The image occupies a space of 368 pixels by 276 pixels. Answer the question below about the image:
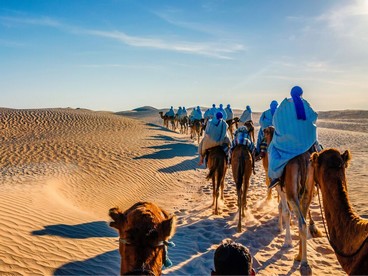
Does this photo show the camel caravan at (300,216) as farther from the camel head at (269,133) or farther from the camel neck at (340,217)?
the camel head at (269,133)

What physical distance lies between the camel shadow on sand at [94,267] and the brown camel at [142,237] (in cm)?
330

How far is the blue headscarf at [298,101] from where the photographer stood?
596 cm

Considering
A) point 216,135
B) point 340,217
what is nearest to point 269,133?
point 216,135

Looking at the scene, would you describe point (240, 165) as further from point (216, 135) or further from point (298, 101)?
point (298, 101)

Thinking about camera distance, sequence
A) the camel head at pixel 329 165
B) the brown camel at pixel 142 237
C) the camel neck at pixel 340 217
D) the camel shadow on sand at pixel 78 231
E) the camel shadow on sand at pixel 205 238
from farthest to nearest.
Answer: the camel shadow on sand at pixel 78 231 → the camel shadow on sand at pixel 205 238 → the camel head at pixel 329 165 → the camel neck at pixel 340 217 → the brown camel at pixel 142 237

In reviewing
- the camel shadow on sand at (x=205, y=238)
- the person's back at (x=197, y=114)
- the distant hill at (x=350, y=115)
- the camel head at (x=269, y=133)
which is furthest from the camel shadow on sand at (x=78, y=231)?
the distant hill at (x=350, y=115)

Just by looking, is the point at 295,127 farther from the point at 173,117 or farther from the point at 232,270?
the point at 173,117

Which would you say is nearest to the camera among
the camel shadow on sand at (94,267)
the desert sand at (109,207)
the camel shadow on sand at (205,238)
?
the camel shadow on sand at (94,267)

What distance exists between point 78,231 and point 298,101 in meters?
5.28

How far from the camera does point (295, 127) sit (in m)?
6.01

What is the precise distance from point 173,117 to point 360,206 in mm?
30239

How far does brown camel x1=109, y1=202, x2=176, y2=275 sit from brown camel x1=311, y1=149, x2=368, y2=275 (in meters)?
1.84

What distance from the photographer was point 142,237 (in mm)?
2535

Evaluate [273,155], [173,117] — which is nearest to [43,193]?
[273,155]
